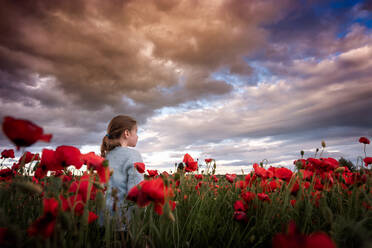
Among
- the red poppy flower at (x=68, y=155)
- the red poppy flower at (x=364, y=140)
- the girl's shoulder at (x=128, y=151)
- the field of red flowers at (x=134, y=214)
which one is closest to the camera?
the field of red flowers at (x=134, y=214)

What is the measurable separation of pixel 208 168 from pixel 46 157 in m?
2.31

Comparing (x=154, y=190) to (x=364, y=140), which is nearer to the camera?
(x=154, y=190)

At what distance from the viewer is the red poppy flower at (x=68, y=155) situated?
1571 millimetres

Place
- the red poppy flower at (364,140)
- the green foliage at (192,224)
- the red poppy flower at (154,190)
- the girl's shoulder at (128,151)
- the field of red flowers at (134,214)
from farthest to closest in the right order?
1. the girl's shoulder at (128,151)
2. the red poppy flower at (364,140)
3. the green foliage at (192,224)
4. the red poppy flower at (154,190)
5. the field of red flowers at (134,214)

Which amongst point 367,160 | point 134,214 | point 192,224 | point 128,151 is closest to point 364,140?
point 367,160

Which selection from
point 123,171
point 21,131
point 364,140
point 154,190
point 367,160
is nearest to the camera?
point 21,131

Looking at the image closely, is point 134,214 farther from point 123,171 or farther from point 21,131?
point 123,171

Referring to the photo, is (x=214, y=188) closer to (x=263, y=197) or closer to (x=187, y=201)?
(x=187, y=201)

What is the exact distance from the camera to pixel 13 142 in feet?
3.82

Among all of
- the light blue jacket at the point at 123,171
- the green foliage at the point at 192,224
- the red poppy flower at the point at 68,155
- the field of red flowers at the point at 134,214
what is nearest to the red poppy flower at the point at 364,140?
the field of red flowers at the point at 134,214

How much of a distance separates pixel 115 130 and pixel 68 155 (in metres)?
2.72

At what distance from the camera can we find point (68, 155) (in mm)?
1572

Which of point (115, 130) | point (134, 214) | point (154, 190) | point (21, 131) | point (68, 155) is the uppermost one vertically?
point (115, 130)

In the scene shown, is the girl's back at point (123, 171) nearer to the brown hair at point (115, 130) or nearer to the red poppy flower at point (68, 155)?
the brown hair at point (115, 130)
